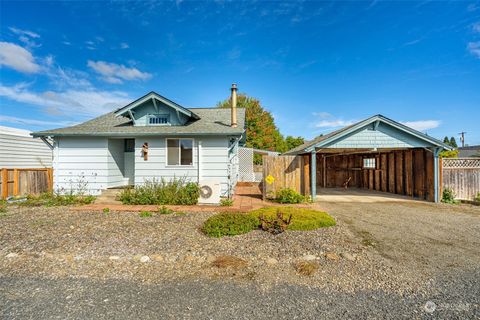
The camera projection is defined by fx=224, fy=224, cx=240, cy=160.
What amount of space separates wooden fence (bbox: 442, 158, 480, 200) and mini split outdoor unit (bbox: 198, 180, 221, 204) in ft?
33.0

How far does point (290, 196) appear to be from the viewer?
9016 mm

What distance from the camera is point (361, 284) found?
324 centimetres

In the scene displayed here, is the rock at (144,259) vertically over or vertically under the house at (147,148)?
under

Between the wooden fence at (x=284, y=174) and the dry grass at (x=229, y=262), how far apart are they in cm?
561

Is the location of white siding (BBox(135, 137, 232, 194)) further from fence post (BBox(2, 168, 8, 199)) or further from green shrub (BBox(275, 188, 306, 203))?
fence post (BBox(2, 168, 8, 199))

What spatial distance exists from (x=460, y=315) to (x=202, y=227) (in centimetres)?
477

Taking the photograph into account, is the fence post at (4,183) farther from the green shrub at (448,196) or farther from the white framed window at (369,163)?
the white framed window at (369,163)

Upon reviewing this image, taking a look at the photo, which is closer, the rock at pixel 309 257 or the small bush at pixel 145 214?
the rock at pixel 309 257

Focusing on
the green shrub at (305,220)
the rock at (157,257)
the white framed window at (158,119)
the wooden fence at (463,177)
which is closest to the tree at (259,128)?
the white framed window at (158,119)

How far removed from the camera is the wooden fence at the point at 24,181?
1008 centimetres

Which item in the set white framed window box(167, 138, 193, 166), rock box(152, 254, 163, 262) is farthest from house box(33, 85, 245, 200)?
rock box(152, 254, 163, 262)

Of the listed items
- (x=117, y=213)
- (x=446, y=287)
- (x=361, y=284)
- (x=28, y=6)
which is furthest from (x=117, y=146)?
(x=446, y=287)

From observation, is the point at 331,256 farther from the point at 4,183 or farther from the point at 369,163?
the point at 4,183

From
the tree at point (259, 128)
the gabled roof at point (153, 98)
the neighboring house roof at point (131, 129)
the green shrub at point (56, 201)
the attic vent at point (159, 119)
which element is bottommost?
the green shrub at point (56, 201)
